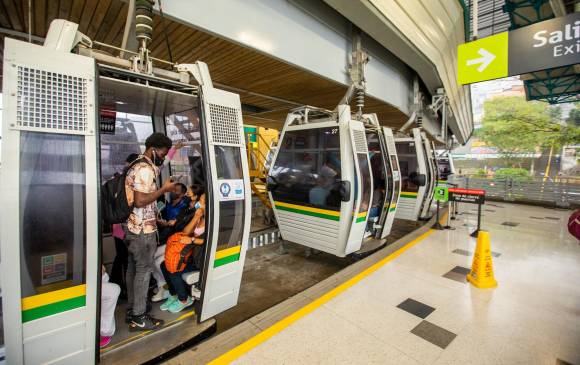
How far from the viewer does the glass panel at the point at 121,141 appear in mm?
3074

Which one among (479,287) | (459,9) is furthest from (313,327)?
(459,9)

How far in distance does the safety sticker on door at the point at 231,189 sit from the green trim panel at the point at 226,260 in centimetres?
50

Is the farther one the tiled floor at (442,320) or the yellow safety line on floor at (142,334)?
the tiled floor at (442,320)

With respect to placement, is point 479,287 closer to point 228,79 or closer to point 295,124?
point 295,124

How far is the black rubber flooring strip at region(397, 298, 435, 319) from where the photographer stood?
2.58 m

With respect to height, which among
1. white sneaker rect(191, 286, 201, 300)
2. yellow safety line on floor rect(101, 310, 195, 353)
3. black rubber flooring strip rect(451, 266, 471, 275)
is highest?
white sneaker rect(191, 286, 201, 300)

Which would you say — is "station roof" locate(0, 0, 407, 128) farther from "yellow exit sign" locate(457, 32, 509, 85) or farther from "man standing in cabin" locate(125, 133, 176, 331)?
"yellow exit sign" locate(457, 32, 509, 85)

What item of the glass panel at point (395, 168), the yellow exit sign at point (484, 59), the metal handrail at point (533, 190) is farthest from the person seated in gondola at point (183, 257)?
the metal handrail at point (533, 190)

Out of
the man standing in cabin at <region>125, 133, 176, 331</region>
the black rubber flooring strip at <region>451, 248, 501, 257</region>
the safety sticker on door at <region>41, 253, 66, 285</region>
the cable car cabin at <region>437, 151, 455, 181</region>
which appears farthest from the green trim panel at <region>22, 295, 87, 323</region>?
the cable car cabin at <region>437, 151, 455, 181</region>

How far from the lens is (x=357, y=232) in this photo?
3.69 m

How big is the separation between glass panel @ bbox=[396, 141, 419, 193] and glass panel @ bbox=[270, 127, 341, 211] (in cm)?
346

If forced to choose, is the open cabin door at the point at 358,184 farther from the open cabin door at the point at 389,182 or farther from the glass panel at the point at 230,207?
the glass panel at the point at 230,207

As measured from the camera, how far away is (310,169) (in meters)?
3.92

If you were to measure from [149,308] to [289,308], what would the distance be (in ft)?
4.24
